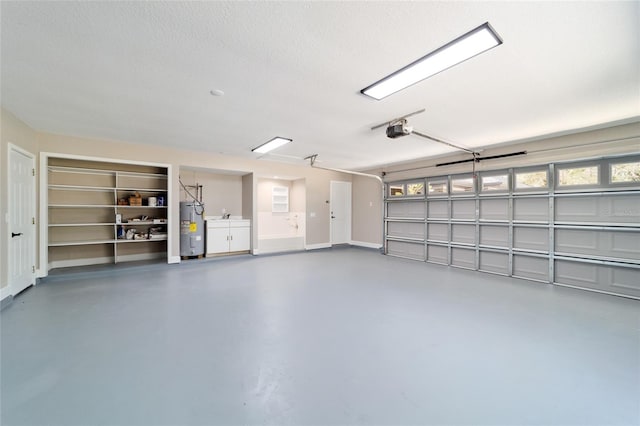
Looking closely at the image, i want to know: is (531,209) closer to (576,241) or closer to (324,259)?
(576,241)

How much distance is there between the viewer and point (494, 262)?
5.10m

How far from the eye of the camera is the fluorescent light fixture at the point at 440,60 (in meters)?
1.89

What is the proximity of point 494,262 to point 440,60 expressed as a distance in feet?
14.5

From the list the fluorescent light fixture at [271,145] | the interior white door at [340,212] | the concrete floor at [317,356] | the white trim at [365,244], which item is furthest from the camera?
the interior white door at [340,212]

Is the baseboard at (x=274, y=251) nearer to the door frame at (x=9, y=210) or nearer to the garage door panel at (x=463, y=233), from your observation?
the door frame at (x=9, y=210)

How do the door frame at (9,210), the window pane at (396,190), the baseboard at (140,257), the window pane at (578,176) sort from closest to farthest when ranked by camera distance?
1. the door frame at (9,210)
2. the window pane at (578,176)
3. the baseboard at (140,257)
4. the window pane at (396,190)

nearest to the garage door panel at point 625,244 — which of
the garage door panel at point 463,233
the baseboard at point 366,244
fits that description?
the garage door panel at point 463,233

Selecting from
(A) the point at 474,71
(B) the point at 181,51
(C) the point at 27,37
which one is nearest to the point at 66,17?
(C) the point at 27,37

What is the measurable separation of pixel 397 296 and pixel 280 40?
3316mm

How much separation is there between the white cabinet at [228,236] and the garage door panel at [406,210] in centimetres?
386

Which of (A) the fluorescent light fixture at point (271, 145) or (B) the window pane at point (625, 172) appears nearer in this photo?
(B) the window pane at point (625, 172)

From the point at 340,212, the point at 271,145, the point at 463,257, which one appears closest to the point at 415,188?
the point at 463,257

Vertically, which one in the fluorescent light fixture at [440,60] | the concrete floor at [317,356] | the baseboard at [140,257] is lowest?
the concrete floor at [317,356]

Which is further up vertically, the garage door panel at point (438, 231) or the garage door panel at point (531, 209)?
the garage door panel at point (531, 209)
